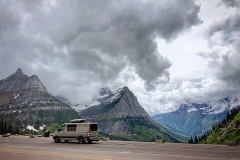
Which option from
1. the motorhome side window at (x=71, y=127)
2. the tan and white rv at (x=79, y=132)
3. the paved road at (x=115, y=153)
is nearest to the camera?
the paved road at (x=115, y=153)

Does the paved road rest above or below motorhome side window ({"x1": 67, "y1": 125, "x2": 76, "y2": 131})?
below

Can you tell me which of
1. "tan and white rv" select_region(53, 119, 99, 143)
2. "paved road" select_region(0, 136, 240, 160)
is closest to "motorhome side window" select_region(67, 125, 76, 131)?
"tan and white rv" select_region(53, 119, 99, 143)

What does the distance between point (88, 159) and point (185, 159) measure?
255 inches

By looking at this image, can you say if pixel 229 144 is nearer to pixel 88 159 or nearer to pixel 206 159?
pixel 206 159

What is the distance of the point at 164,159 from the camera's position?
18594mm

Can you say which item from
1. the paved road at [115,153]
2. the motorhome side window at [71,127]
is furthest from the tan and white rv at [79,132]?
the paved road at [115,153]

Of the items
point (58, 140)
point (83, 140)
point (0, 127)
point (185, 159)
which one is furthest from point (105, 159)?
point (0, 127)

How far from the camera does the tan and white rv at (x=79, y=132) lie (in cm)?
4144

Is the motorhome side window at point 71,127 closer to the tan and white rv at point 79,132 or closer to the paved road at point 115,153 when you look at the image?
the tan and white rv at point 79,132

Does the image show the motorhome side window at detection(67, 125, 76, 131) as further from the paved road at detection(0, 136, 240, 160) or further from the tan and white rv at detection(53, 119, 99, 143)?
the paved road at detection(0, 136, 240, 160)

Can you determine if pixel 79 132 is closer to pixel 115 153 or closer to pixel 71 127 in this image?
pixel 71 127

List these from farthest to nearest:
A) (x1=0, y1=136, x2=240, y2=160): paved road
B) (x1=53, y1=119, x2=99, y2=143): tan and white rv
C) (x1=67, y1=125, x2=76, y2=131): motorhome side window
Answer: (x1=67, y1=125, x2=76, y2=131): motorhome side window → (x1=53, y1=119, x2=99, y2=143): tan and white rv → (x1=0, y1=136, x2=240, y2=160): paved road

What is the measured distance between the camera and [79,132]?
4206 centimetres

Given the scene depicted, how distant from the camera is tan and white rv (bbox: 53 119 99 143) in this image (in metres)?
41.4
